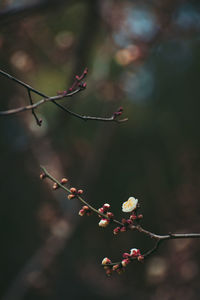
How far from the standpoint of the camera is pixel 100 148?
3.76m

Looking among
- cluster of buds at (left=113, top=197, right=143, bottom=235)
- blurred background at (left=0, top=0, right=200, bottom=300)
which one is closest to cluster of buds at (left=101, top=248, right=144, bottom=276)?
cluster of buds at (left=113, top=197, right=143, bottom=235)

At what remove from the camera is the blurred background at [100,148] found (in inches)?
133

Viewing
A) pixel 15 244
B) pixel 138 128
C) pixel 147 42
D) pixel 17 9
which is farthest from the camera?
pixel 138 128

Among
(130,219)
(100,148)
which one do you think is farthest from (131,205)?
(100,148)

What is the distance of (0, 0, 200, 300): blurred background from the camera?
337cm

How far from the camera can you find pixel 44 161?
3641mm

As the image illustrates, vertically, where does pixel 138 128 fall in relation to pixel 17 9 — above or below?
above

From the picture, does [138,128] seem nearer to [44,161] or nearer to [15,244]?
[44,161]

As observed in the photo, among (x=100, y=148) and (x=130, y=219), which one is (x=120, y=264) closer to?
(x=130, y=219)

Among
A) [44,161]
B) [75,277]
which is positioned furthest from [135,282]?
[44,161]

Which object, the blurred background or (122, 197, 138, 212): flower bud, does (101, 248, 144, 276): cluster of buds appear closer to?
(122, 197, 138, 212): flower bud

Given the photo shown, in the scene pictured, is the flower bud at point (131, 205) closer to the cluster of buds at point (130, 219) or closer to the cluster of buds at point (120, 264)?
the cluster of buds at point (130, 219)

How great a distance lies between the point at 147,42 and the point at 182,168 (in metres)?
1.74

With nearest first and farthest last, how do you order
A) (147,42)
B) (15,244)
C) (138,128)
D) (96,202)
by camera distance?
(147,42), (15,244), (96,202), (138,128)
